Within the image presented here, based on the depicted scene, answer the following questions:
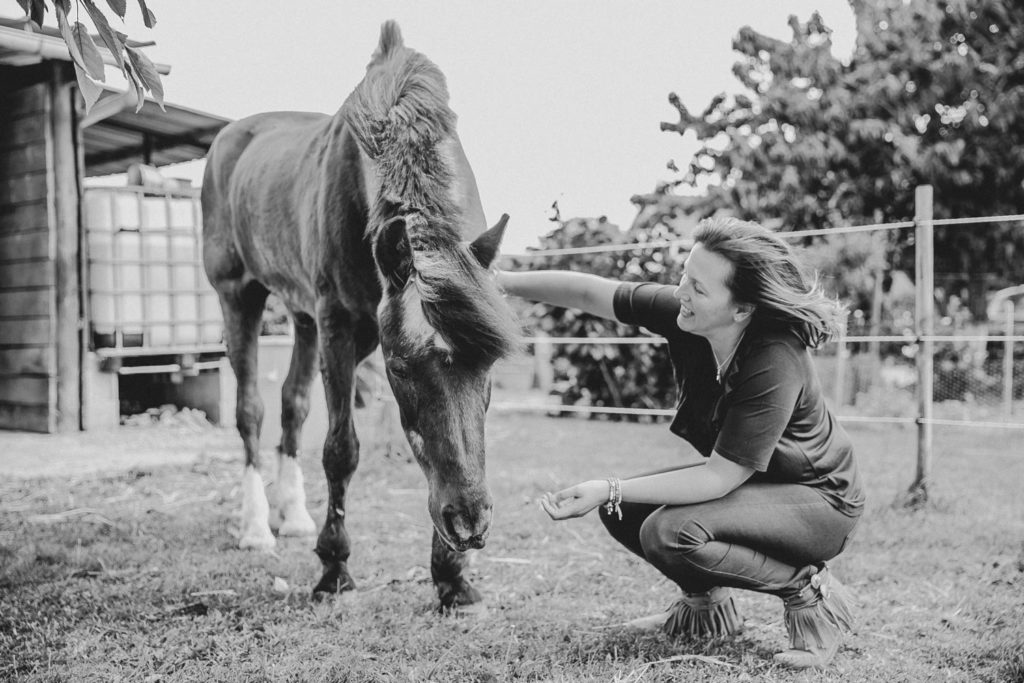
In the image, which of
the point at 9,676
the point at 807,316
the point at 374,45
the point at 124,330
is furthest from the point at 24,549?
the point at 124,330

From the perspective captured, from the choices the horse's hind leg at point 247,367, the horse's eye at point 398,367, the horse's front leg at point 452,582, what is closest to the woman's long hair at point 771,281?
the horse's eye at point 398,367


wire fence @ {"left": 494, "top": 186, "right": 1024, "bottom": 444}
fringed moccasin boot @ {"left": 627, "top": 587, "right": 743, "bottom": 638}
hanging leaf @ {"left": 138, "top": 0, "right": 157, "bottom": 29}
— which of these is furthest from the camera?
wire fence @ {"left": 494, "top": 186, "right": 1024, "bottom": 444}

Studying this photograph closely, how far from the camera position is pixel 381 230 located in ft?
7.93

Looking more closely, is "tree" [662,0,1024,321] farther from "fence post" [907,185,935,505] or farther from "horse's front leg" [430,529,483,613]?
"horse's front leg" [430,529,483,613]

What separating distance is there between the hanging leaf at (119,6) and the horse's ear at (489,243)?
1.07 meters

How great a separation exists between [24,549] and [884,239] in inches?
417

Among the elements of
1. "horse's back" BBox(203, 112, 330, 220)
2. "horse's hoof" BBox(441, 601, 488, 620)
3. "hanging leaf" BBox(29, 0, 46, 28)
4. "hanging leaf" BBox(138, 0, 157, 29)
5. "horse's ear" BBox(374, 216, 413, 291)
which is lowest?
"horse's hoof" BBox(441, 601, 488, 620)

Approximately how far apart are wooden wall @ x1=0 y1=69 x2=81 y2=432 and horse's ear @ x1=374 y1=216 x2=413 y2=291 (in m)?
6.43

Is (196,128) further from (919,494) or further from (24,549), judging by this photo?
(919,494)

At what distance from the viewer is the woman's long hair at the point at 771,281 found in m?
2.48

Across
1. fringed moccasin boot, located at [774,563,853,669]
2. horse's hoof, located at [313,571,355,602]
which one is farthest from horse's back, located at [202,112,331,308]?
fringed moccasin boot, located at [774,563,853,669]

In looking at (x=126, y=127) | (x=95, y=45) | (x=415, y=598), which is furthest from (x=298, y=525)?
(x=126, y=127)

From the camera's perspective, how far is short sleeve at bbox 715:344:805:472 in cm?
239

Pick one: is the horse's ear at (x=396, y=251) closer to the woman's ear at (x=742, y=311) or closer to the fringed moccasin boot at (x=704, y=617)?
the woman's ear at (x=742, y=311)
